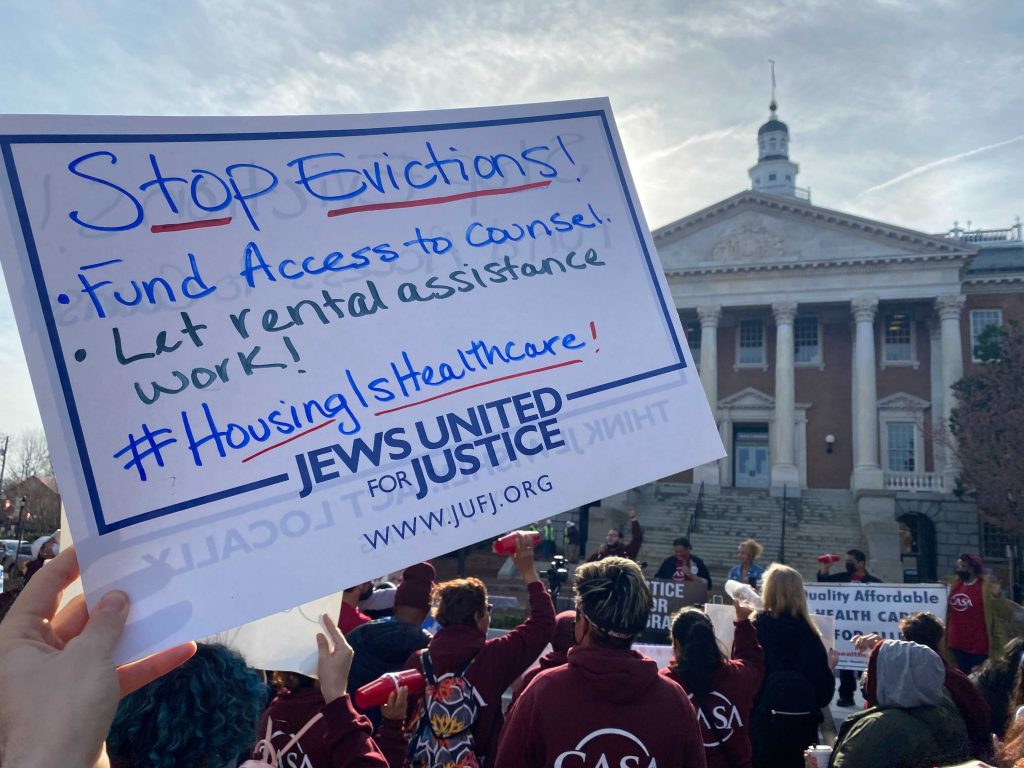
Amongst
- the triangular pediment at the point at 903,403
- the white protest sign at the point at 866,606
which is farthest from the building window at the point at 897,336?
the white protest sign at the point at 866,606

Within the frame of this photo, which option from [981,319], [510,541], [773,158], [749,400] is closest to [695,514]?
[749,400]

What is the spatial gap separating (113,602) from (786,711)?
3.85m

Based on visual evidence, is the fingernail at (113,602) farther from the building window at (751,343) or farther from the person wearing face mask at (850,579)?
the building window at (751,343)

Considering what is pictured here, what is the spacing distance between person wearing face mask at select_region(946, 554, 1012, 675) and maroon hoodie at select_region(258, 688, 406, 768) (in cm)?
722

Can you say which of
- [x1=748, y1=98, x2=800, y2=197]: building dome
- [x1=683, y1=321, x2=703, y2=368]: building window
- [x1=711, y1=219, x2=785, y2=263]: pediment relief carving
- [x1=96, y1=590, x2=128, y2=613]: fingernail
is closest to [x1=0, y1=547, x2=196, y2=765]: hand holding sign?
[x1=96, y1=590, x2=128, y2=613]: fingernail

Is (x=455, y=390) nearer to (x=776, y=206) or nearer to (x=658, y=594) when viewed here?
(x=658, y=594)

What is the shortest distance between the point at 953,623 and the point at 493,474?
8424mm

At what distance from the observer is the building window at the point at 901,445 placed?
112 ft

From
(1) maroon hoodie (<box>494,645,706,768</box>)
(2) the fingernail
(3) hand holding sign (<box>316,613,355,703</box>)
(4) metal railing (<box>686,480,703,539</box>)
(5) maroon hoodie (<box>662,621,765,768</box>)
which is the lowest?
(4) metal railing (<box>686,480,703,539</box>)

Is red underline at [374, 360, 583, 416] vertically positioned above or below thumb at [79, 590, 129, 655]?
above

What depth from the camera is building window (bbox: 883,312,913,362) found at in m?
35.1

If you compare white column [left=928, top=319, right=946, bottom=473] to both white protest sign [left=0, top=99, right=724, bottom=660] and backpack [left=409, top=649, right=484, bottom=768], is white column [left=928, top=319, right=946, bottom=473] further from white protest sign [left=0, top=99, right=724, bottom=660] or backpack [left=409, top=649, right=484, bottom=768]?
white protest sign [left=0, top=99, right=724, bottom=660]

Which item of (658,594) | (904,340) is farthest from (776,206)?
(658,594)

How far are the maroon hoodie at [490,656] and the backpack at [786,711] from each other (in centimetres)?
164
